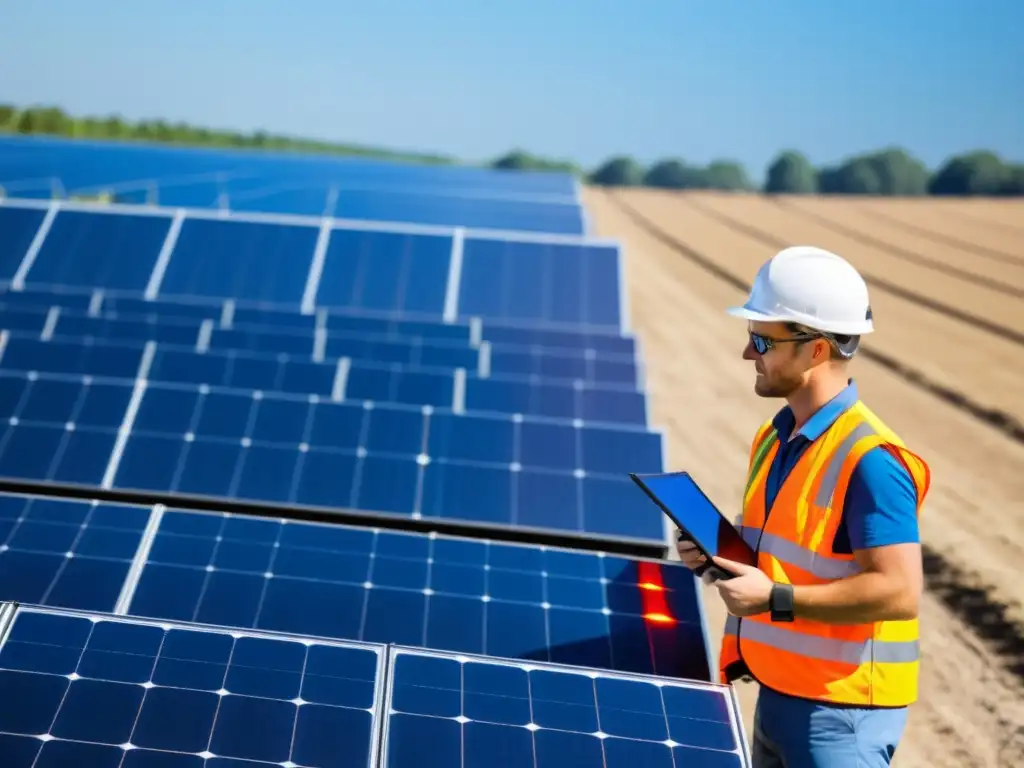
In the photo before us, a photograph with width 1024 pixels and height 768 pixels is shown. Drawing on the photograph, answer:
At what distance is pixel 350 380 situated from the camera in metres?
9.72

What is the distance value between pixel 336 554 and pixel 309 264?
422 inches

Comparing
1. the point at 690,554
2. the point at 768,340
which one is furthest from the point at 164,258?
the point at 768,340

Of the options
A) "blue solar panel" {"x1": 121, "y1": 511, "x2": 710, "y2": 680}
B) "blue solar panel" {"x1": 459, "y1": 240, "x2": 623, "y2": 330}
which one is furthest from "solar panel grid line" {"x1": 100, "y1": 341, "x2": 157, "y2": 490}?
"blue solar panel" {"x1": 459, "y1": 240, "x2": 623, "y2": 330}

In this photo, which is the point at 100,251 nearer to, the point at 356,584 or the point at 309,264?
the point at 309,264

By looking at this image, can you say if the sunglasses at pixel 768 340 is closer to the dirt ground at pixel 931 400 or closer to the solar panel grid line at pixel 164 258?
the dirt ground at pixel 931 400

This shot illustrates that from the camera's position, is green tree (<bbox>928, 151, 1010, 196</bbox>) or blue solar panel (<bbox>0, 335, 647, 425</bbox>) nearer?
blue solar panel (<bbox>0, 335, 647, 425</bbox>)

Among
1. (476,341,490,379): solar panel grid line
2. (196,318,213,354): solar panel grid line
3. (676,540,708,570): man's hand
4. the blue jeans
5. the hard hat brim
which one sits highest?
the hard hat brim

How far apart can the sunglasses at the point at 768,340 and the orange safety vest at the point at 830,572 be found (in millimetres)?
349

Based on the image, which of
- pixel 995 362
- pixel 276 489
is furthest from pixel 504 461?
pixel 995 362

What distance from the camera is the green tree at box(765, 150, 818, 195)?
85250mm

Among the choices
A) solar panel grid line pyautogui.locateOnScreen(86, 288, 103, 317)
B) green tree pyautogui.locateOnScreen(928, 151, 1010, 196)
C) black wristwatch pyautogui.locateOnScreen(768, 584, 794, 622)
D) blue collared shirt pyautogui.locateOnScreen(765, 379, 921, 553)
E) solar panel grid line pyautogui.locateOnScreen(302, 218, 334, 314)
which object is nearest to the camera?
blue collared shirt pyautogui.locateOnScreen(765, 379, 921, 553)

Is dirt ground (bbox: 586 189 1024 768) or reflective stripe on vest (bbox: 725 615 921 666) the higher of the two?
reflective stripe on vest (bbox: 725 615 921 666)

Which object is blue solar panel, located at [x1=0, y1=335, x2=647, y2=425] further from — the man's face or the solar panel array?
the man's face

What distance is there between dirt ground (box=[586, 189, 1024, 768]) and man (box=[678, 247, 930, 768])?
4.45m
